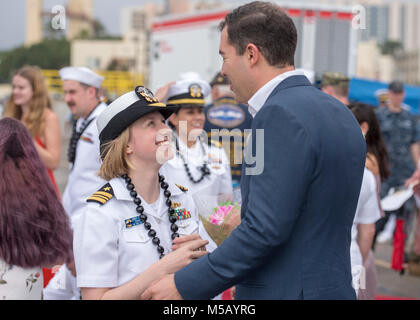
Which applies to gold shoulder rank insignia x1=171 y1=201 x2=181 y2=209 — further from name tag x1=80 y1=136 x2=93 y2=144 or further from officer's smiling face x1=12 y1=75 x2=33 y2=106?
officer's smiling face x1=12 y1=75 x2=33 y2=106

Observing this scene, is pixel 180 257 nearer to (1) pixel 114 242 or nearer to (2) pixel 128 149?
(1) pixel 114 242

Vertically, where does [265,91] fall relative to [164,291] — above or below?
above

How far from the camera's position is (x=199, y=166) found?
466cm

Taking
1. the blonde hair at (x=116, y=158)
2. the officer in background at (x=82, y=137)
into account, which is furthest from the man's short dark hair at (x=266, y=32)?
the officer in background at (x=82, y=137)

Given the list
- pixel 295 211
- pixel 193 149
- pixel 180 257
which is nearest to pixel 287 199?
pixel 295 211

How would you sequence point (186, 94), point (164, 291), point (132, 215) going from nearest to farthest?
point (164, 291), point (132, 215), point (186, 94)

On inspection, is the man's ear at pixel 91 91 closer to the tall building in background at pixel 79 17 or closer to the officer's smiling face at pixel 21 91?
the officer's smiling face at pixel 21 91

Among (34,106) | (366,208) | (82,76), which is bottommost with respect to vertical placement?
Answer: (366,208)

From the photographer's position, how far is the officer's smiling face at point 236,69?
→ 92.2 inches

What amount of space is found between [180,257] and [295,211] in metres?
0.62

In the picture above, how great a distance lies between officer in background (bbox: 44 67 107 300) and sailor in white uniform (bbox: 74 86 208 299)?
6.54ft

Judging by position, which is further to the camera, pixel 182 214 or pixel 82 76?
pixel 82 76

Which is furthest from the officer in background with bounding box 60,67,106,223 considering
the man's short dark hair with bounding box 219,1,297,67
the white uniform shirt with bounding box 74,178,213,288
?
the man's short dark hair with bounding box 219,1,297,67

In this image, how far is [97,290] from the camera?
2.43m
